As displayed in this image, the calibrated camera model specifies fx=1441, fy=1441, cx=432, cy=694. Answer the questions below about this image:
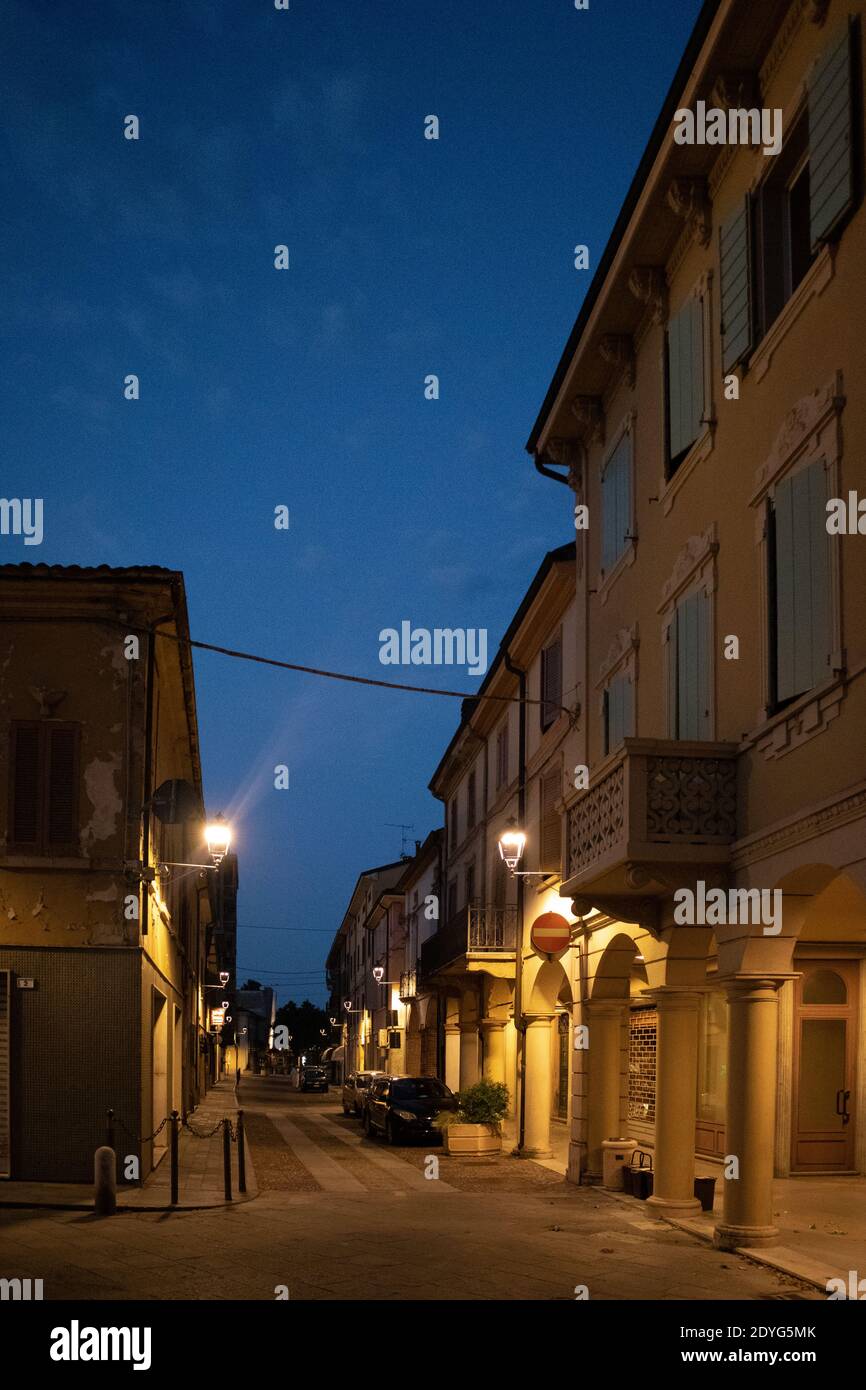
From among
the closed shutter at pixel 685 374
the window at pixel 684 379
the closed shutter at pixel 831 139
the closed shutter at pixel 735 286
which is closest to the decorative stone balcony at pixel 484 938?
the window at pixel 684 379

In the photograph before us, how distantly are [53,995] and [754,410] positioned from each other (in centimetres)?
1133

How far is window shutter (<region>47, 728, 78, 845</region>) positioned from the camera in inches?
738

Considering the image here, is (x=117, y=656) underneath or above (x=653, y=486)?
underneath

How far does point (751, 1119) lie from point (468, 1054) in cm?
2150

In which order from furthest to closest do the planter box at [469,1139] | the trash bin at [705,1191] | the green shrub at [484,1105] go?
A: 1. the green shrub at [484,1105]
2. the planter box at [469,1139]
3. the trash bin at [705,1191]

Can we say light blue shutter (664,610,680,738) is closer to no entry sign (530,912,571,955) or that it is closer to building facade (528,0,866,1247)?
building facade (528,0,866,1247)

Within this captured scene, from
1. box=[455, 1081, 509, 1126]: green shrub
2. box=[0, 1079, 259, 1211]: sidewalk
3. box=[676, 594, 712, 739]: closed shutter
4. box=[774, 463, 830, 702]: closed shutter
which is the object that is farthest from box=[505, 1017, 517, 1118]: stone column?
box=[774, 463, 830, 702]: closed shutter

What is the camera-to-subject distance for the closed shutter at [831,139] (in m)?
10.8

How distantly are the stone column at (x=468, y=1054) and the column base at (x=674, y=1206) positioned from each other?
1796cm

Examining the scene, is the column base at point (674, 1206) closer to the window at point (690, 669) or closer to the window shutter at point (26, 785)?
the window at point (690, 669)

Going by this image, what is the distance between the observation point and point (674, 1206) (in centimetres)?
1545
